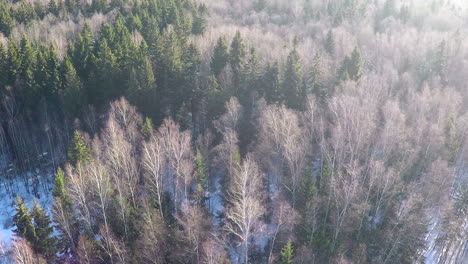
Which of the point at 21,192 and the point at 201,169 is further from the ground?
the point at 201,169

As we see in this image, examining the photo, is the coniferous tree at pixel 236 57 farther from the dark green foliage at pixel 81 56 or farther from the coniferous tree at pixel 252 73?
the dark green foliage at pixel 81 56

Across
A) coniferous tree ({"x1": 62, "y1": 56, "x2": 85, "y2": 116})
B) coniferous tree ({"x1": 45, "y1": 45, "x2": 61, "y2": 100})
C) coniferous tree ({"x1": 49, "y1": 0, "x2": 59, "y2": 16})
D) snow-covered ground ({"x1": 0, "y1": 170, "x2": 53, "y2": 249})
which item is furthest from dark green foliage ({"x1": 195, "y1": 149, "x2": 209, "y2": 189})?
coniferous tree ({"x1": 49, "y1": 0, "x2": 59, "y2": 16})

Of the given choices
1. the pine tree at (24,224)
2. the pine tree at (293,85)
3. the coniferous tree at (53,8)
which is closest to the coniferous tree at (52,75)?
the pine tree at (24,224)

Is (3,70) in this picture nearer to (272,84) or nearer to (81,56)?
(81,56)

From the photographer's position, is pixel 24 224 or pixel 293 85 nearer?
pixel 24 224

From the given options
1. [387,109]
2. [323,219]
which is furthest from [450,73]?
[323,219]

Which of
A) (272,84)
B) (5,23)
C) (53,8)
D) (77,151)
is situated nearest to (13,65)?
(5,23)
